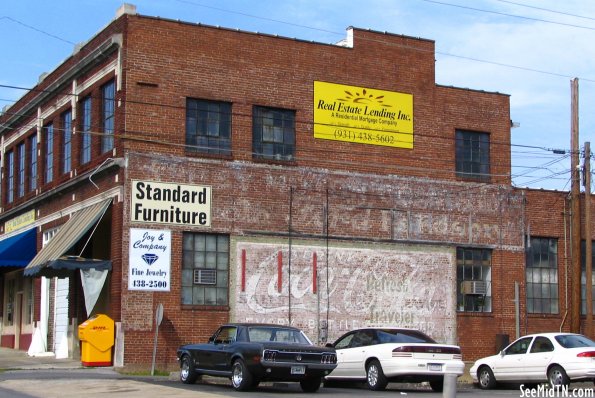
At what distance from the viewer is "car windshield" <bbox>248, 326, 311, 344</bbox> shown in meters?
21.1

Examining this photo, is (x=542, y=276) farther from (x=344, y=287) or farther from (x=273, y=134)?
(x=273, y=134)

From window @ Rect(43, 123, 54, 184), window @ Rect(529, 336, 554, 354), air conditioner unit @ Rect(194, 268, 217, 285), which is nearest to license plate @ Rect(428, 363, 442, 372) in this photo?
window @ Rect(529, 336, 554, 354)

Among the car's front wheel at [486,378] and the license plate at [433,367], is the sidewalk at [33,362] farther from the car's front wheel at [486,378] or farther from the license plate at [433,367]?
the car's front wheel at [486,378]

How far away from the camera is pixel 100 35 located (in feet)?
101

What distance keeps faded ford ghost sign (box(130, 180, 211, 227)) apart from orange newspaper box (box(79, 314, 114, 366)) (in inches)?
121

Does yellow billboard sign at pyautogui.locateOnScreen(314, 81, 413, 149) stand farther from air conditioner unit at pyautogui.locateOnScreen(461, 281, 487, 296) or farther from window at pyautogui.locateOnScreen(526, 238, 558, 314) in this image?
window at pyautogui.locateOnScreen(526, 238, 558, 314)

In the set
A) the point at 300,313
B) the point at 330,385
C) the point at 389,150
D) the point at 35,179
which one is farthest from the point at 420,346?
the point at 35,179

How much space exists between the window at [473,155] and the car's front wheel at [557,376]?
1221 centimetres

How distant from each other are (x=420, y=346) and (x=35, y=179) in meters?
20.4

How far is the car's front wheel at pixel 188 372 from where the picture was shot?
2252 centimetres

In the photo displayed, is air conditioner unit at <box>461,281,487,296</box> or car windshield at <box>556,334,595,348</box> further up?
air conditioner unit at <box>461,281,487,296</box>

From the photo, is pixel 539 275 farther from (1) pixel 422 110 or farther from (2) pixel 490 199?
(1) pixel 422 110

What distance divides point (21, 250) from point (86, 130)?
22.5 ft

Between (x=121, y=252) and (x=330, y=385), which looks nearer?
(x=330, y=385)
